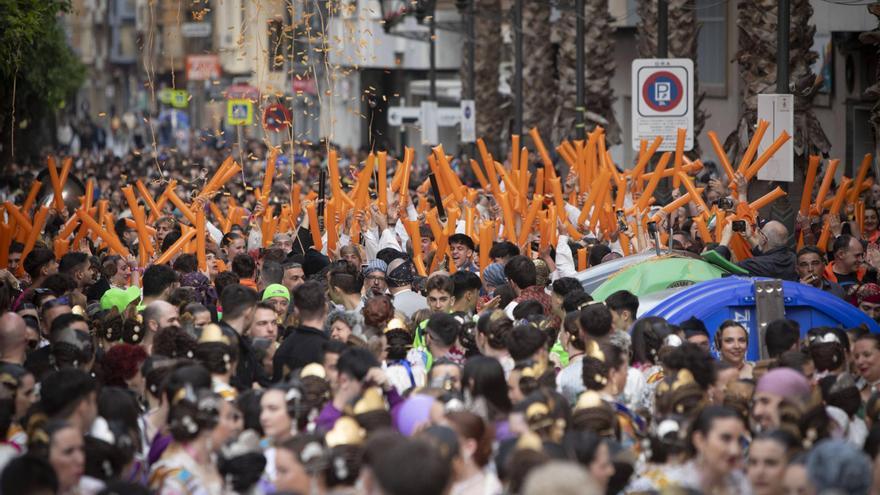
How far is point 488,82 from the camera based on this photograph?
120 ft

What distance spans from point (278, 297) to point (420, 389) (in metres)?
3.39

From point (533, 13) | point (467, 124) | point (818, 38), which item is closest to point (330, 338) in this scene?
point (818, 38)

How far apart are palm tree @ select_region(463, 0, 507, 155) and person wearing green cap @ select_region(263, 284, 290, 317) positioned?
2488 cm

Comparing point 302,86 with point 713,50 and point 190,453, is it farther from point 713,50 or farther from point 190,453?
point 190,453

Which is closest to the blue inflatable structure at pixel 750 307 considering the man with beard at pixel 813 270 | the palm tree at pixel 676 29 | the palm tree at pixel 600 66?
the man with beard at pixel 813 270

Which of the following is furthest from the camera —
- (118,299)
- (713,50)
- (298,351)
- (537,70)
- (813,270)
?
(537,70)

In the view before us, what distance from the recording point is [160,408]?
8.02 meters

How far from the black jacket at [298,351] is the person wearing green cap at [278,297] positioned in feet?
5.26

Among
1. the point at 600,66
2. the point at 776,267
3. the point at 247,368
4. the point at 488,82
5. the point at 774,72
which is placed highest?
the point at 600,66

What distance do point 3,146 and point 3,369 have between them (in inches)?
920

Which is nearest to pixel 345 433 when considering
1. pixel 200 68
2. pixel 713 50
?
pixel 200 68

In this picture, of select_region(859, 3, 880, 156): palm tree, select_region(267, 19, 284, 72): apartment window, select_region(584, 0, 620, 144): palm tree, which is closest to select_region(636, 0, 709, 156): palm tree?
select_region(584, 0, 620, 144): palm tree

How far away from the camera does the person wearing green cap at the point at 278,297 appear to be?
36.6 ft

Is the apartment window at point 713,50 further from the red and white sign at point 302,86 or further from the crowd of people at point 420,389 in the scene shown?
the crowd of people at point 420,389
